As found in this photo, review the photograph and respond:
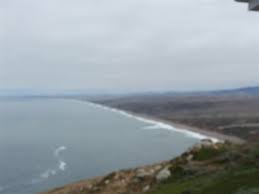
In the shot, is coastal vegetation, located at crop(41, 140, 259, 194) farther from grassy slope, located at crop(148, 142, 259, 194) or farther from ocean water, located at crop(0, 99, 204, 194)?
ocean water, located at crop(0, 99, 204, 194)

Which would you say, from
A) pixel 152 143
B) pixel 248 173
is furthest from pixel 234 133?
pixel 248 173

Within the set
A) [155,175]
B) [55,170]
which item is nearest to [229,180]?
[155,175]

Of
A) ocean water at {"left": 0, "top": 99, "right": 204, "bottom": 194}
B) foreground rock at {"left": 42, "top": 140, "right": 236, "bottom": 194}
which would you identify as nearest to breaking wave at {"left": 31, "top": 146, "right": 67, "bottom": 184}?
ocean water at {"left": 0, "top": 99, "right": 204, "bottom": 194}

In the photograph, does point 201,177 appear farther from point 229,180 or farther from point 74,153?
point 74,153

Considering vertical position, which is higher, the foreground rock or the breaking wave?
the foreground rock

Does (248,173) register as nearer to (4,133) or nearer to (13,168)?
(13,168)

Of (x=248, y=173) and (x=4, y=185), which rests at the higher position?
(x=248, y=173)

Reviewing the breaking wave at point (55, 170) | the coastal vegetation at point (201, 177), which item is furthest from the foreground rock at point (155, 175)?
the breaking wave at point (55, 170)

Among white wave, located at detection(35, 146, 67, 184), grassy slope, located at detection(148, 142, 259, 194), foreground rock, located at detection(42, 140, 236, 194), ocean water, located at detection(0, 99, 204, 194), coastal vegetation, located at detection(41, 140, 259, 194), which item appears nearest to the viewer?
grassy slope, located at detection(148, 142, 259, 194)

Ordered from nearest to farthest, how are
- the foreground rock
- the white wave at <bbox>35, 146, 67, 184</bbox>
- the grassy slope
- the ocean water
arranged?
the grassy slope < the foreground rock < the white wave at <bbox>35, 146, 67, 184</bbox> < the ocean water

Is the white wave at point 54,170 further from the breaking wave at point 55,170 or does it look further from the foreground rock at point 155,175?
the foreground rock at point 155,175

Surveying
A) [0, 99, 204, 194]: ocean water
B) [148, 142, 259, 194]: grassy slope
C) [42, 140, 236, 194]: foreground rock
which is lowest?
[0, 99, 204, 194]: ocean water
